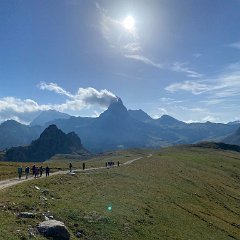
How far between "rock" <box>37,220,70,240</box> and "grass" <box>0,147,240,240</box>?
3.27 feet

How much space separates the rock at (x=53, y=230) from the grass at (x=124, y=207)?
100cm

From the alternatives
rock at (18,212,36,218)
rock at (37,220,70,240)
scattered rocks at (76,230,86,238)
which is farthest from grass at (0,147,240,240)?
rock at (37,220,70,240)

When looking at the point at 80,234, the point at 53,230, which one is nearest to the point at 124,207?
the point at 80,234

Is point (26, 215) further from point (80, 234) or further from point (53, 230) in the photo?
point (80, 234)

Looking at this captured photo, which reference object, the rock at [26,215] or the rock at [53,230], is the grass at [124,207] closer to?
the rock at [26,215]

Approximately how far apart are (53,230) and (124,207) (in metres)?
16.9

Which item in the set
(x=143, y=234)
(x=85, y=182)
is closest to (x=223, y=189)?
(x=85, y=182)

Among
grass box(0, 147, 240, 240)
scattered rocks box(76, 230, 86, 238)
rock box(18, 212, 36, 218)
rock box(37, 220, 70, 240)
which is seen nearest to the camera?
rock box(37, 220, 70, 240)

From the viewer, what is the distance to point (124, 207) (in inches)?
1822

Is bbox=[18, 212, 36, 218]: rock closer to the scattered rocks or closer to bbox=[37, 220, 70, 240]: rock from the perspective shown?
bbox=[37, 220, 70, 240]: rock

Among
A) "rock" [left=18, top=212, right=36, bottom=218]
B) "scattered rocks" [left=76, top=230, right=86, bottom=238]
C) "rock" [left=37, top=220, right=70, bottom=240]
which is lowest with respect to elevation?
"scattered rocks" [left=76, top=230, right=86, bottom=238]

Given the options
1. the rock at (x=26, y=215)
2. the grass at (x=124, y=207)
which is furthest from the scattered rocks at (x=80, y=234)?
the rock at (x=26, y=215)

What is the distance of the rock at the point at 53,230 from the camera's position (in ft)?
100

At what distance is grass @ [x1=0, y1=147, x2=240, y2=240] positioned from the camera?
35.6 m
